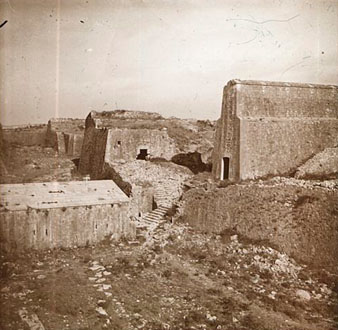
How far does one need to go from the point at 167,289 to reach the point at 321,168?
10.5 meters

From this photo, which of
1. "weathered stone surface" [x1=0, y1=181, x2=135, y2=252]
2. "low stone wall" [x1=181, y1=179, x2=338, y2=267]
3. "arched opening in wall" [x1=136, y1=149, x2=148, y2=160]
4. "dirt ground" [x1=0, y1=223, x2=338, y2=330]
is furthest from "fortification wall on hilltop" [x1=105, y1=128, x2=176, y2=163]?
"dirt ground" [x1=0, y1=223, x2=338, y2=330]

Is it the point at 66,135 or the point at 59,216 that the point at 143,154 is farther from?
the point at 66,135

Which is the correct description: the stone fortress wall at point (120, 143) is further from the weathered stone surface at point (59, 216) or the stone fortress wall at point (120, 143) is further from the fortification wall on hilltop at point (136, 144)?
the weathered stone surface at point (59, 216)

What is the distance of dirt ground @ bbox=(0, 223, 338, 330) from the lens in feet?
27.1

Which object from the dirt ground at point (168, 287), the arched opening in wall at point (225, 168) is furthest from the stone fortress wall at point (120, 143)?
the dirt ground at point (168, 287)

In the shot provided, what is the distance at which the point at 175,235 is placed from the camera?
14.0m

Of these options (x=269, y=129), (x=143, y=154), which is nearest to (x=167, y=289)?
(x=269, y=129)

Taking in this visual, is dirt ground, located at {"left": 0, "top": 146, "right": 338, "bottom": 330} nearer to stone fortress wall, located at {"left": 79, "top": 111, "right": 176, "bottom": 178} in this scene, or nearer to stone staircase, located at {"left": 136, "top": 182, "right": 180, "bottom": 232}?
stone staircase, located at {"left": 136, "top": 182, "right": 180, "bottom": 232}

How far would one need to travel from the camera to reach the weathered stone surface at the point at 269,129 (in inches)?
688

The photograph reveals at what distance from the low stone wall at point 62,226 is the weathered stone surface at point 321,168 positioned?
8379mm

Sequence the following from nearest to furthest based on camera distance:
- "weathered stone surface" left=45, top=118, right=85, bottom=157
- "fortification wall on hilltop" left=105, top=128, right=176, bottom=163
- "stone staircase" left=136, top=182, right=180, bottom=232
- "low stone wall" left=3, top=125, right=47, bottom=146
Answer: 1. "stone staircase" left=136, top=182, right=180, bottom=232
2. "fortification wall on hilltop" left=105, top=128, right=176, bottom=163
3. "weathered stone surface" left=45, top=118, right=85, bottom=157
4. "low stone wall" left=3, top=125, right=47, bottom=146

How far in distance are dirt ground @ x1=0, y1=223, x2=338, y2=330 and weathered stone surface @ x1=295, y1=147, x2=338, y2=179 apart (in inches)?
217

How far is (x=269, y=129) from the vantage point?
18.0 m

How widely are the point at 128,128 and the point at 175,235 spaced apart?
445 inches
